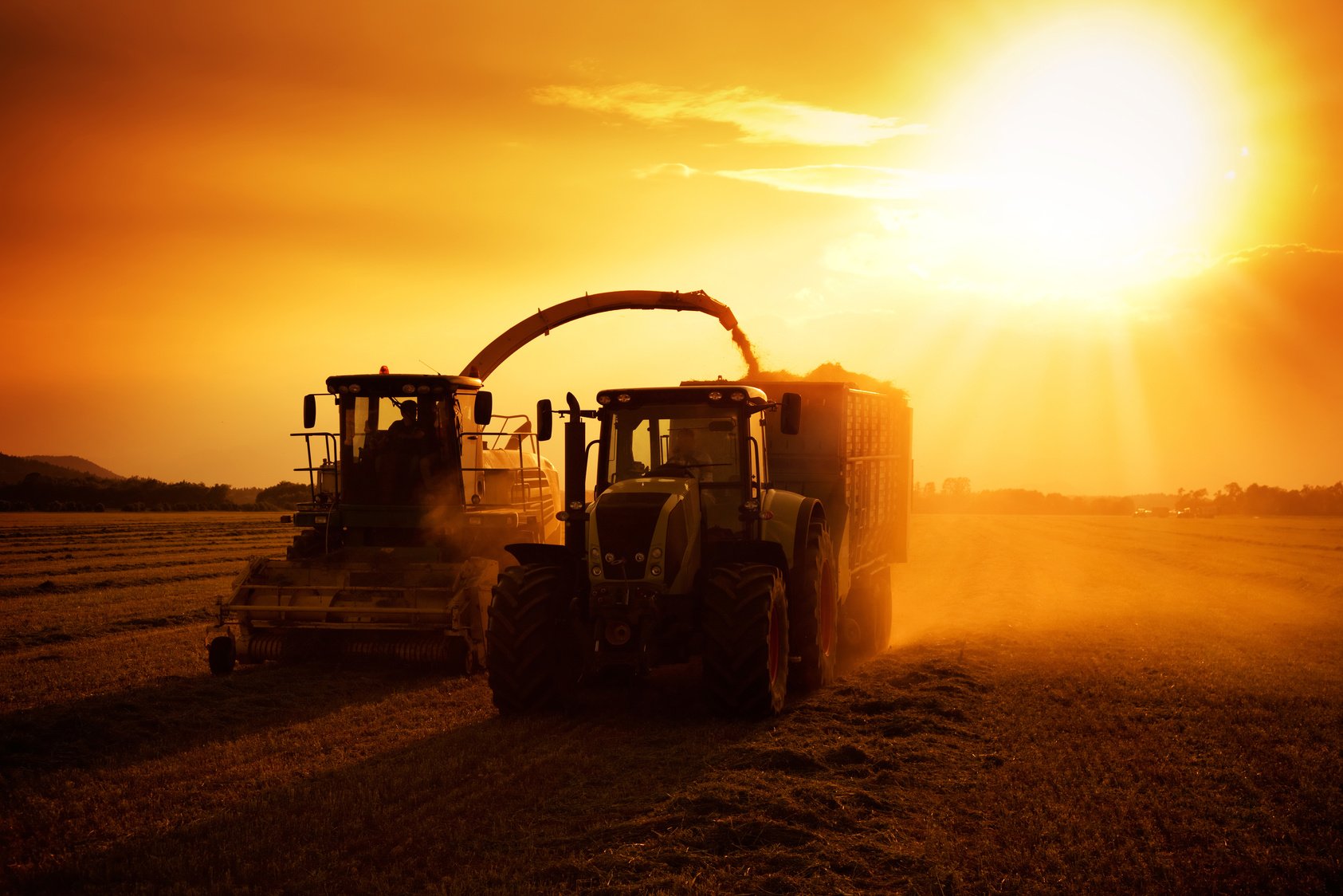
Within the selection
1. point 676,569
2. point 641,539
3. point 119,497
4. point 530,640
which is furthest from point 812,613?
point 119,497

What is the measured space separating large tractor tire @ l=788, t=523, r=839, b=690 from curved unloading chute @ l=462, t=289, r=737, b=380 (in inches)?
320

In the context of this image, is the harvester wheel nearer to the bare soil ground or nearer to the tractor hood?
the bare soil ground

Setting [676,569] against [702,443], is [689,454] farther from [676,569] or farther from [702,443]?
[676,569]

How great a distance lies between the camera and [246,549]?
103ft

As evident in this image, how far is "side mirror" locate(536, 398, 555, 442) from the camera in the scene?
10203 mm

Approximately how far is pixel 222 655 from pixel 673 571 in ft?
18.9

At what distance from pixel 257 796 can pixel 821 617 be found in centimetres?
612

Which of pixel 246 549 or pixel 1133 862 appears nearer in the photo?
pixel 1133 862

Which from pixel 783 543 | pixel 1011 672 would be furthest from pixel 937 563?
pixel 783 543

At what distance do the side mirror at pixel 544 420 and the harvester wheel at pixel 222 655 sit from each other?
5.04 m

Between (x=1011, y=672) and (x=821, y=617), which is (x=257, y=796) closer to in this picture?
(x=821, y=617)

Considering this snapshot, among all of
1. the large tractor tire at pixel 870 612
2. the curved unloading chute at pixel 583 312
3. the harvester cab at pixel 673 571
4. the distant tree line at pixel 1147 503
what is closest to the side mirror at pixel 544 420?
the harvester cab at pixel 673 571

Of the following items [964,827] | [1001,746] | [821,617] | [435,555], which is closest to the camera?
Result: [964,827]

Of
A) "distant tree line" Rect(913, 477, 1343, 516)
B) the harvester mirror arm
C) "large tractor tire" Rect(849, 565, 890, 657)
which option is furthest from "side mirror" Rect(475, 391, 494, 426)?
"distant tree line" Rect(913, 477, 1343, 516)
